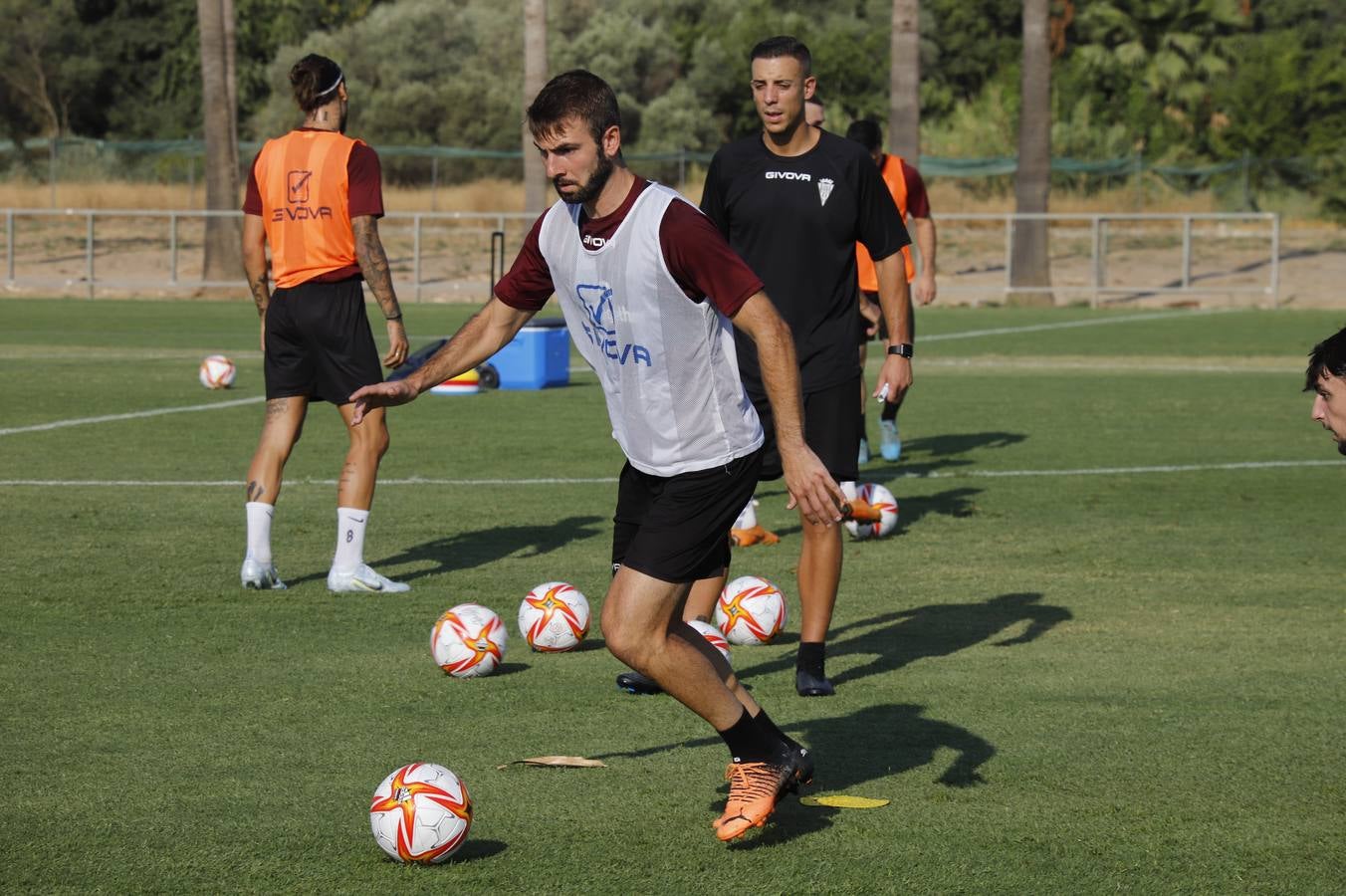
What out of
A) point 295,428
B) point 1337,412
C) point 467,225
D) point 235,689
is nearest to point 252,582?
point 295,428

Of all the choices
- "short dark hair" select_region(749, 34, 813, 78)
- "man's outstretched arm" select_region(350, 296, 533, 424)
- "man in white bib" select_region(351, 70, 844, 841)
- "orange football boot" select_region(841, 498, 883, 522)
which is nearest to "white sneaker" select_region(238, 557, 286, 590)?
"orange football boot" select_region(841, 498, 883, 522)

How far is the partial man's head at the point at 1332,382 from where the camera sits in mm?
4816

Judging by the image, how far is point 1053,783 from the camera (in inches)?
223

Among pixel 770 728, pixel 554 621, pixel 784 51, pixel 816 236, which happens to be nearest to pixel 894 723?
pixel 770 728

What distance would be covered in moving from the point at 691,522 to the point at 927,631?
3.06 m

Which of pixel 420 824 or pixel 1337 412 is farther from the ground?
pixel 1337 412

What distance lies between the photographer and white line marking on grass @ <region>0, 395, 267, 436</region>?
14624 mm

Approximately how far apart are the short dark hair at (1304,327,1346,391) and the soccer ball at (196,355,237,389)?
47.8ft

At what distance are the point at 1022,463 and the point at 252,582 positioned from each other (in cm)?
Answer: 671

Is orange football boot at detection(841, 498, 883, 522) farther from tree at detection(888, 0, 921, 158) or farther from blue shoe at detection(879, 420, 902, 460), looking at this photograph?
tree at detection(888, 0, 921, 158)

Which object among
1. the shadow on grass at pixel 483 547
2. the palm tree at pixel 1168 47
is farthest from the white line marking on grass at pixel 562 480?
the palm tree at pixel 1168 47

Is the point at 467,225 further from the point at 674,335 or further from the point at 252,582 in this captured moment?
the point at 674,335

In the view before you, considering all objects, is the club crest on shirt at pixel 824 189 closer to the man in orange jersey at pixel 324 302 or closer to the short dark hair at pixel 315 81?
the man in orange jersey at pixel 324 302

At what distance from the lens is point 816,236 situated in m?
7.41
